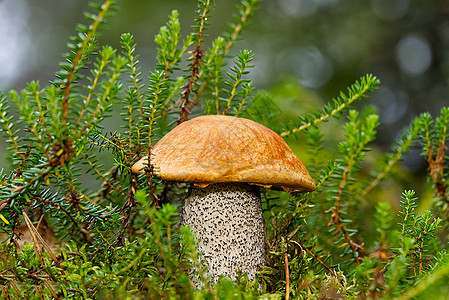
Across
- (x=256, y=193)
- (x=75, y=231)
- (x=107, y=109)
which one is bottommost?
(x=75, y=231)

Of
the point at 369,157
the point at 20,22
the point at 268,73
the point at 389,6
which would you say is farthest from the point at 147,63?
the point at 369,157

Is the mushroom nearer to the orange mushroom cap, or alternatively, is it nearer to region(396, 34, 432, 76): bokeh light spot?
the orange mushroom cap

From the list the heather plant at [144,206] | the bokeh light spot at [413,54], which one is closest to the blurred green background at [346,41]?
the bokeh light spot at [413,54]

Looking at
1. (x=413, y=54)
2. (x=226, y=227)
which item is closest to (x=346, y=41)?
(x=413, y=54)

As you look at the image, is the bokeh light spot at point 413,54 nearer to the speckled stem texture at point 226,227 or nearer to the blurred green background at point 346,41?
the blurred green background at point 346,41

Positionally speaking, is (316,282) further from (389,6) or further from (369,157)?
(389,6)

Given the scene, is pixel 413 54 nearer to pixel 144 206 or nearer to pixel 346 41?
pixel 346 41

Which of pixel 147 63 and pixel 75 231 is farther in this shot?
pixel 147 63
